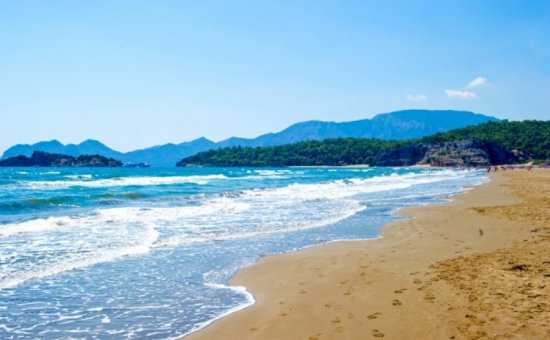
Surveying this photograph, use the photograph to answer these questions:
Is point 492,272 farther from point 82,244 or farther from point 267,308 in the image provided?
point 82,244

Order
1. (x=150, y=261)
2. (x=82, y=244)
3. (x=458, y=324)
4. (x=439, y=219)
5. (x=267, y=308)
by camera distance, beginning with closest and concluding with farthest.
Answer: (x=458, y=324)
(x=267, y=308)
(x=150, y=261)
(x=82, y=244)
(x=439, y=219)

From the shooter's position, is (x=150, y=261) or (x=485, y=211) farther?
(x=485, y=211)

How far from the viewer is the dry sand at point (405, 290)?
18.9 feet

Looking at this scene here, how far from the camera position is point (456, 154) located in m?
142

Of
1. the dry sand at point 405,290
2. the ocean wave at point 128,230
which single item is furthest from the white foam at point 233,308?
the ocean wave at point 128,230

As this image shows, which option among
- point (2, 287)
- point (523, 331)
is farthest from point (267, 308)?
point (2, 287)

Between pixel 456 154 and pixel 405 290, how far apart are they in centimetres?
14662

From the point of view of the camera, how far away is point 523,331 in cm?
530

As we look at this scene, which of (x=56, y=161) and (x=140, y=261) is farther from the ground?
(x=56, y=161)

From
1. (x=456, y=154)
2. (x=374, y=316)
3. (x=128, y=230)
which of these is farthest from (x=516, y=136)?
(x=374, y=316)

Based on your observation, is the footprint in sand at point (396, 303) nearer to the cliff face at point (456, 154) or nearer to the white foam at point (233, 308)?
the white foam at point (233, 308)

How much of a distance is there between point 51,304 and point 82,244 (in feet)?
18.4

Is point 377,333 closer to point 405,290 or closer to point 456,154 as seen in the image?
point 405,290

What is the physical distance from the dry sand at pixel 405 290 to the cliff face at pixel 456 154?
442 ft
